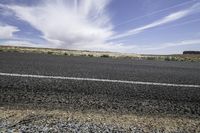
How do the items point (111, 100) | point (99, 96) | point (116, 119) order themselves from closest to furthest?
point (116, 119) < point (111, 100) < point (99, 96)

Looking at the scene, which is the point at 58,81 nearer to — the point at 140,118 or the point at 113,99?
the point at 113,99

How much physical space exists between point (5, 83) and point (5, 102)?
2.77ft

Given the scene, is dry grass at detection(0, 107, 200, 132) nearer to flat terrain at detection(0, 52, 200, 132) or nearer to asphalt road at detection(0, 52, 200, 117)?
flat terrain at detection(0, 52, 200, 132)

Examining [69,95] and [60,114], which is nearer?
[60,114]

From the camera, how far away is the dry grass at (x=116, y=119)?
2125mm

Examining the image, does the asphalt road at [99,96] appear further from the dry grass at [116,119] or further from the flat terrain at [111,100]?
the dry grass at [116,119]

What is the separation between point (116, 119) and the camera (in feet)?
7.51

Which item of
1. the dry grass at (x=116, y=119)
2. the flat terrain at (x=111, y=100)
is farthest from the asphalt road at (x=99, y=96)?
the dry grass at (x=116, y=119)

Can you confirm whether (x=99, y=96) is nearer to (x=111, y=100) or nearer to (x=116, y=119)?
(x=111, y=100)

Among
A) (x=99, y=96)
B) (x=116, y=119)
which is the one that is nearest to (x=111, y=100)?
(x=99, y=96)

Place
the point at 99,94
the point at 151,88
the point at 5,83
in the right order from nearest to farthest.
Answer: the point at 99,94 < the point at 5,83 < the point at 151,88

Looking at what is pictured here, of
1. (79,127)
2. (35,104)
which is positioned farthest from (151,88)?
(79,127)

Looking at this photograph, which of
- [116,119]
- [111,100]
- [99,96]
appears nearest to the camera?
[116,119]

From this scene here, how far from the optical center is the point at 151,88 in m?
3.76
